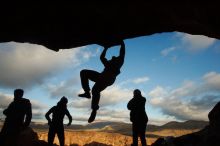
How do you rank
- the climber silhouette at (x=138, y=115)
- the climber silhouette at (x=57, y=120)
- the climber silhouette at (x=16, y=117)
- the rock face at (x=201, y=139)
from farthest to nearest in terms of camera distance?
the climber silhouette at (x=57, y=120)
the climber silhouette at (x=138, y=115)
the rock face at (x=201, y=139)
the climber silhouette at (x=16, y=117)

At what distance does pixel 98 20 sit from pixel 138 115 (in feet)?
12.1

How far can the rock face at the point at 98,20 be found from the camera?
27.3 ft

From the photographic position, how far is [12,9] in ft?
29.0

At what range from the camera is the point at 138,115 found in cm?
1020

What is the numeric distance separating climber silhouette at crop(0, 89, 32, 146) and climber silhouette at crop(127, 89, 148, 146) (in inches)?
145

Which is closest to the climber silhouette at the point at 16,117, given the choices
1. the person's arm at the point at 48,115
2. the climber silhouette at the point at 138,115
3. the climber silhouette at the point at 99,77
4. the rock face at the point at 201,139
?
the climber silhouette at the point at 99,77

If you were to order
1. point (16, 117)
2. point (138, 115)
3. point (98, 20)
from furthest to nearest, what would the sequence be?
point (138, 115)
point (98, 20)
point (16, 117)

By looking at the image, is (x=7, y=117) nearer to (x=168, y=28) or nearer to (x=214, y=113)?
(x=168, y=28)

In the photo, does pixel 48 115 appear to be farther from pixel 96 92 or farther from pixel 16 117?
pixel 96 92

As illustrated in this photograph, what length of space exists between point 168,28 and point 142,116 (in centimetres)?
332

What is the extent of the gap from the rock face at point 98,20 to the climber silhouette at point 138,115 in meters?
2.27

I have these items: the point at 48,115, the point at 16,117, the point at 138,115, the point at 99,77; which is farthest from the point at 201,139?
the point at 16,117

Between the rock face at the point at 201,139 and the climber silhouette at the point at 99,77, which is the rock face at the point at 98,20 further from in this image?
the rock face at the point at 201,139

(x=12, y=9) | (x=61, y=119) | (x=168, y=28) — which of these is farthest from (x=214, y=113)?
(x=12, y=9)
